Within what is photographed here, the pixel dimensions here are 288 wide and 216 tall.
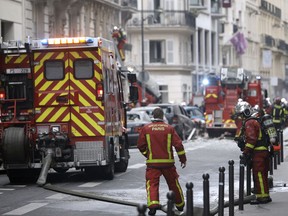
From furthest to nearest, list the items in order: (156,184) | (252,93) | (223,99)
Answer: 1. (252,93)
2. (223,99)
3. (156,184)

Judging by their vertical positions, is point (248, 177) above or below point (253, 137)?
below

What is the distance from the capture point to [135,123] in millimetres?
34781

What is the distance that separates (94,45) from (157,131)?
663cm

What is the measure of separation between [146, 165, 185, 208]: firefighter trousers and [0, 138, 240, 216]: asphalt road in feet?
2.29

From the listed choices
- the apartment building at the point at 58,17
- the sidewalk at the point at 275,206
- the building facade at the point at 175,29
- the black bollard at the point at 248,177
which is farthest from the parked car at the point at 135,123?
the black bollard at the point at 248,177

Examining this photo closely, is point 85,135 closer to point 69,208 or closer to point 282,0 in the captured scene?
point 69,208

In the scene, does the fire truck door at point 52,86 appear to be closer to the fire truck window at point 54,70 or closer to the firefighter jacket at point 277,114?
the fire truck window at point 54,70

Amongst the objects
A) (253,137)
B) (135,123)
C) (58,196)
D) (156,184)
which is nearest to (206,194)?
(156,184)

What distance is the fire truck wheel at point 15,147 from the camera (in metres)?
20.1

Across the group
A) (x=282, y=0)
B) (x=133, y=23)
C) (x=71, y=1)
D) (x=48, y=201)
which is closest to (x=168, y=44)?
(x=133, y=23)

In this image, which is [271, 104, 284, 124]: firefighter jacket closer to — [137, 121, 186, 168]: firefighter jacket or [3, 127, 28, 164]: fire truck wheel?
[3, 127, 28, 164]: fire truck wheel

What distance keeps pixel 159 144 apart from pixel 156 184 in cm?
56

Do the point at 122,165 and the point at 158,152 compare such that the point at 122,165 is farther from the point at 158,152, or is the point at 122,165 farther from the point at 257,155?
the point at 158,152

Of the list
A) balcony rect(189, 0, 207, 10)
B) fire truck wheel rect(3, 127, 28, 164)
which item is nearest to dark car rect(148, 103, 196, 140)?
fire truck wheel rect(3, 127, 28, 164)
